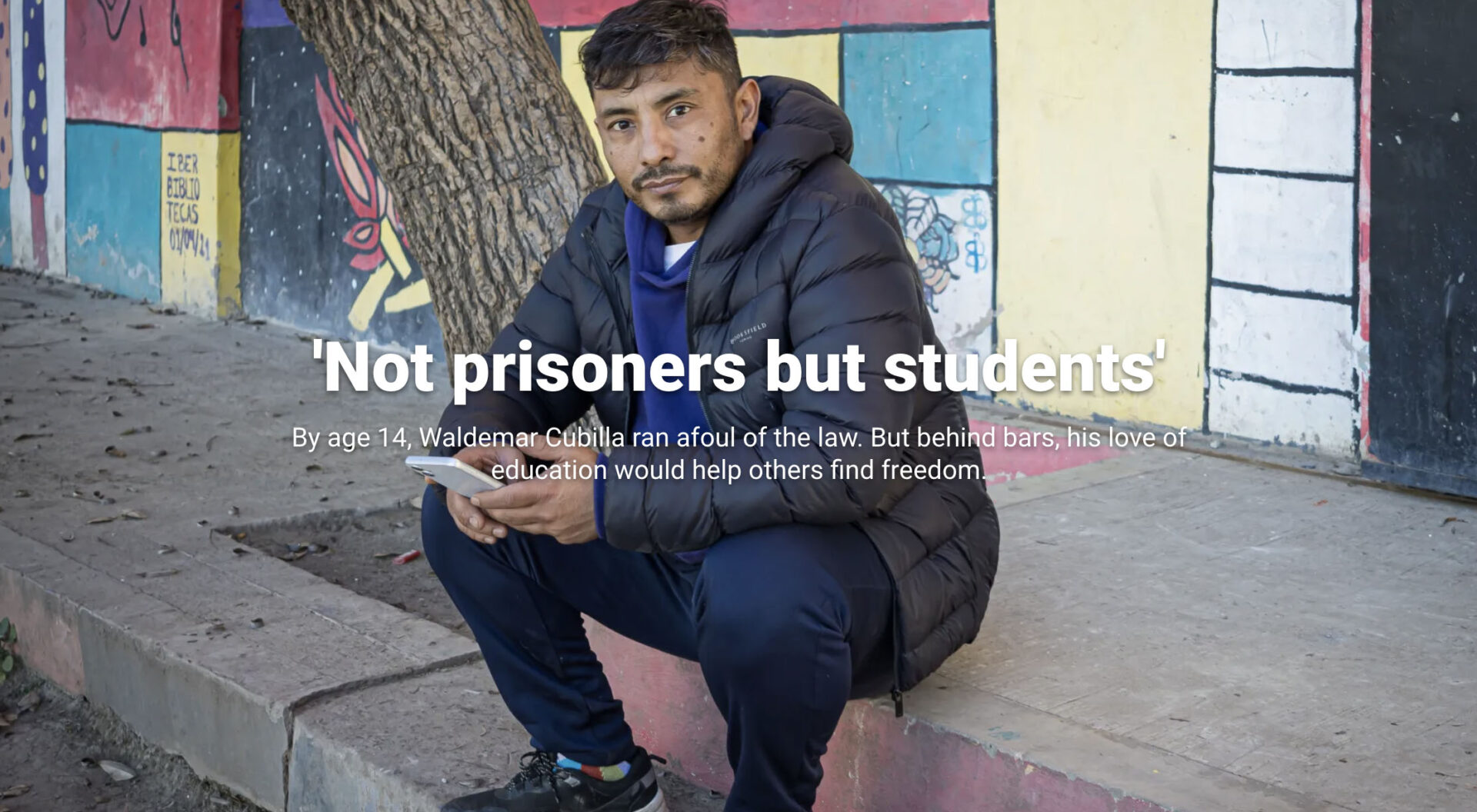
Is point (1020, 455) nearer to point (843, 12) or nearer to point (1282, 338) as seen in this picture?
point (1282, 338)

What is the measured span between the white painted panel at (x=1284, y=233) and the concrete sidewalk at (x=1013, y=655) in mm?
652

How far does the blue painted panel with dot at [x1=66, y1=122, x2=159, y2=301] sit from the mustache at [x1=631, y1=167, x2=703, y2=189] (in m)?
9.02

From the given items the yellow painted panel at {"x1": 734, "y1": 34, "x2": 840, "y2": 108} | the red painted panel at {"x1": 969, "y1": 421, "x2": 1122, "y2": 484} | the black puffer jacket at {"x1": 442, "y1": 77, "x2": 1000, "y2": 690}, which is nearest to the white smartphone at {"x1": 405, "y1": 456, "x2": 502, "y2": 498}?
the black puffer jacket at {"x1": 442, "y1": 77, "x2": 1000, "y2": 690}

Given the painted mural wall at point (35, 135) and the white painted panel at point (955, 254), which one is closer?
the white painted panel at point (955, 254)

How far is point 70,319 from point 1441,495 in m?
8.41

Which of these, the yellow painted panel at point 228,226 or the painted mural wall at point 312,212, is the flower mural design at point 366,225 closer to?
the painted mural wall at point 312,212

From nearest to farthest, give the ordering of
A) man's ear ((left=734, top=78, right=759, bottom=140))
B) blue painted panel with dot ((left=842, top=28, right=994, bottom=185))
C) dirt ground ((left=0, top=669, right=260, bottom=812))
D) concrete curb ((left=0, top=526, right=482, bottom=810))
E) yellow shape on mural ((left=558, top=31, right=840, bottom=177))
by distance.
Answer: man's ear ((left=734, top=78, right=759, bottom=140)) < concrete curb ((left=0, top=526, right=482, bottom=810)) < dirt ground ((left=0, top=669, right=260, bottom=812)) < blue painted panel with dot ((left=842, top=28, right=994, bottom=185)) < yellow shape on mural ((left=558, top=31, right=840, bottom=177))

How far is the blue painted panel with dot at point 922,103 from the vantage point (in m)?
5.93

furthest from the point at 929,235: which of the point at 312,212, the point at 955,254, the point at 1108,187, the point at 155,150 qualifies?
the point at 155,150

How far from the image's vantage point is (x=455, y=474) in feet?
8.34

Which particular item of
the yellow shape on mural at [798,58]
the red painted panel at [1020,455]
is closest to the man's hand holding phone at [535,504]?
the red painted panel at [1020,455]

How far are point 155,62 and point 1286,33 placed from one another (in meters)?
8.41

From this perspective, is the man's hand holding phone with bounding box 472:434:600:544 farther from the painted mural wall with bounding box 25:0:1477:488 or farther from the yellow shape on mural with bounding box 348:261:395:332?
the yellow shape on mural with bounding box 348:261:395:332

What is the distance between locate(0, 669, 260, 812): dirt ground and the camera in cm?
354
